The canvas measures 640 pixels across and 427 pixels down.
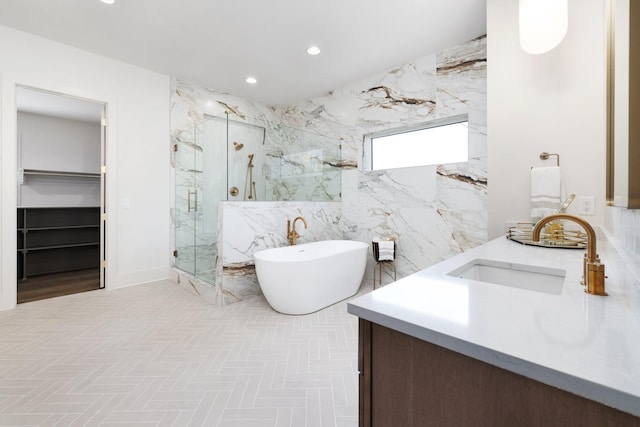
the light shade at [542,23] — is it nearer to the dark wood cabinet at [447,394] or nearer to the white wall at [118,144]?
the dark wood cabinet at [447,394]

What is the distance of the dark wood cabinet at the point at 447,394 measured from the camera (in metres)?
0.46

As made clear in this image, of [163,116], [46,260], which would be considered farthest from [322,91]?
[46,260]

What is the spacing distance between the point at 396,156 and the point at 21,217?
542 cm

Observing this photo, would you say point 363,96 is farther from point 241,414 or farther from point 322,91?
point 241,414

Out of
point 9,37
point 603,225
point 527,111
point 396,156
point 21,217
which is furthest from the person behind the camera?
point 21,217

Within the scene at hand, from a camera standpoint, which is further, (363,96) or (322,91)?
(322,91)

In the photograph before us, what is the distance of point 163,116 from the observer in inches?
147

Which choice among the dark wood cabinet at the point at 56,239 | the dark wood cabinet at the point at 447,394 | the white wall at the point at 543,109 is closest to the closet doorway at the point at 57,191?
the dark wood cabinet at the point at 56,239

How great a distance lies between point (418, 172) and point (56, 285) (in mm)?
4795

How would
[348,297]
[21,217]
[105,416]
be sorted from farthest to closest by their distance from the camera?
[21,217]
[348,297]
[105,416]

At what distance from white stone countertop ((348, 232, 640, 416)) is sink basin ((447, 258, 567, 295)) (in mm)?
125

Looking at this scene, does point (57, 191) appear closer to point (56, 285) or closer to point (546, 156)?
point (56, 285)

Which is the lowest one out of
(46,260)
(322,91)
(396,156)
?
(46,260)

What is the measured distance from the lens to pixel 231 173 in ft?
10.5
